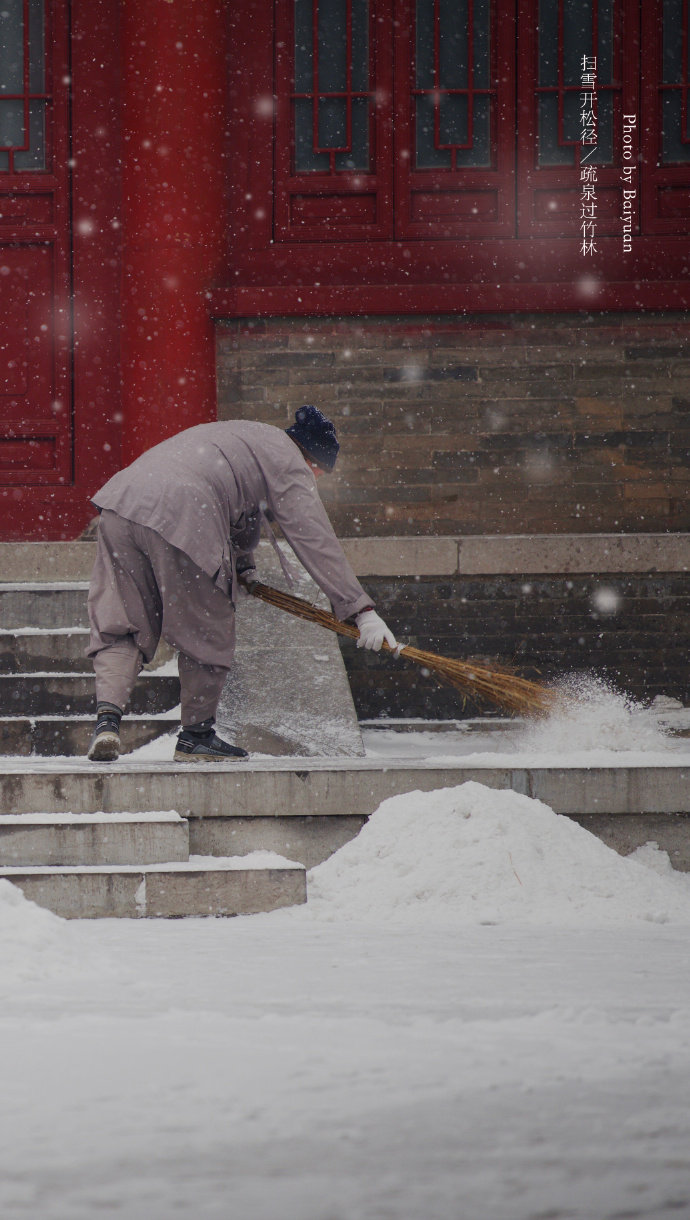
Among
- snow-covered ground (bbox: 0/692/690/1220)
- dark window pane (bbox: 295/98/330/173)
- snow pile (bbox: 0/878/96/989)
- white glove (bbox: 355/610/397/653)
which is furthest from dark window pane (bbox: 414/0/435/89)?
snow pile (bbox: 0/878/96/989)

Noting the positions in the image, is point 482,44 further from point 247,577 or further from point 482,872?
Result: point 482,872

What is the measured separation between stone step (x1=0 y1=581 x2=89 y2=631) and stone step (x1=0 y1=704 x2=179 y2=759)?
0.82 metres

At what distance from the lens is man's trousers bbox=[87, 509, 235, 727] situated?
189 inches

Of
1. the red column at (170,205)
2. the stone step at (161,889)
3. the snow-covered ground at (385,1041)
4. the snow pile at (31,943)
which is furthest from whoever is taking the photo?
the red column at (170,205)

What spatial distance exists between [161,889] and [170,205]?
455cm

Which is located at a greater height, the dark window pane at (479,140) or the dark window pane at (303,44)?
the dark window pane at (303,44)

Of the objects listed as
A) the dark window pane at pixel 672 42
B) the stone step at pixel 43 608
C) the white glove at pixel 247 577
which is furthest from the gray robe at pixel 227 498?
the dark window pane at pixel 672 42

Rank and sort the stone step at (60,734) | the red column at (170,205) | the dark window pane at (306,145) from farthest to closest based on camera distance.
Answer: the dark window pane at (306,145)
the red column at (170,205)
the stone step at (60,734)

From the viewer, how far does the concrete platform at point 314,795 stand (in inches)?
167

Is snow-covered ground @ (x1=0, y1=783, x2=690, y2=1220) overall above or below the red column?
below

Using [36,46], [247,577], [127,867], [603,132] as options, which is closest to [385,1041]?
[127,867]

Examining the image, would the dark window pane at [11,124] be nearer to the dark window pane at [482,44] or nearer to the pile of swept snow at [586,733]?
the dark window pane at [482,44]

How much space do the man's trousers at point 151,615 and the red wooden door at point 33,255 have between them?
3.04m

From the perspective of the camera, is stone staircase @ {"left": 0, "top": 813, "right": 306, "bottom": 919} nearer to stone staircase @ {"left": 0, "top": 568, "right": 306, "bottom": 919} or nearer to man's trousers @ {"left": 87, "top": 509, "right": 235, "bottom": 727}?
stone staircase @ {"left": 0, "top": 568, "right": 306, "bottom": 919}
